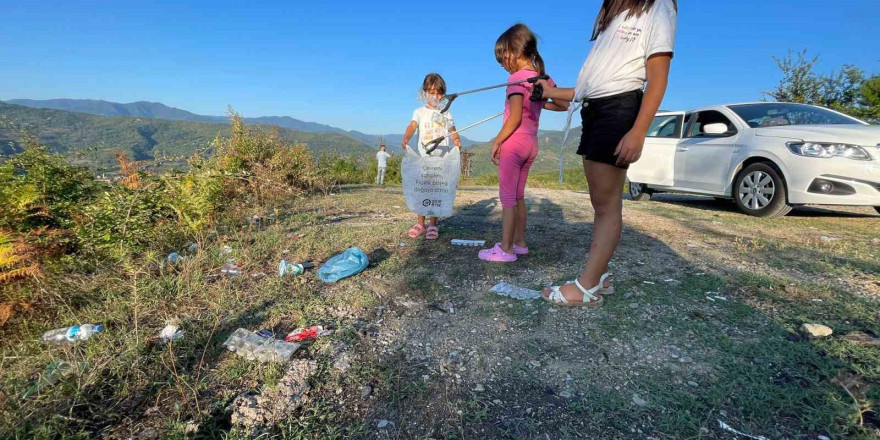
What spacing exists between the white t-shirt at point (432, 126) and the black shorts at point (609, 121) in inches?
69.5

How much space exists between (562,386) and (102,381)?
1.77 metres

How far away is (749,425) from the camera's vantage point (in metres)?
1.30

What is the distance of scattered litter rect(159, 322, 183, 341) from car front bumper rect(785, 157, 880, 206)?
6.12 m

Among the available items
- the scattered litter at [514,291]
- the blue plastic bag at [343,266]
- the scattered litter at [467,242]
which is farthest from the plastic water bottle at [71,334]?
the scattered litter at [467,242]

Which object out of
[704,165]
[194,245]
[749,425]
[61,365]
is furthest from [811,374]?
[704,165]

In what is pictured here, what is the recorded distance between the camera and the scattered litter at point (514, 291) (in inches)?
93.8

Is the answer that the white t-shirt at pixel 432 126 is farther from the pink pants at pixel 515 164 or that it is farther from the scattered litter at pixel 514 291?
the scattered litter at pixel 514 291

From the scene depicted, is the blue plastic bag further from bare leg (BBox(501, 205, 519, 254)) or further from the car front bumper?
the car front bumper

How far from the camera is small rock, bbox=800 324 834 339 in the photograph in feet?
5.87

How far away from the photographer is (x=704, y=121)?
5.92m

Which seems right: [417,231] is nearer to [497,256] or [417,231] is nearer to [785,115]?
[497,256]

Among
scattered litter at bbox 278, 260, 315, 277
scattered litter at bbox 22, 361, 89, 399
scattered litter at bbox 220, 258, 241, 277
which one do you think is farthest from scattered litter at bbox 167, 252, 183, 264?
scattered litter at bbox 22, 361, 89, 399

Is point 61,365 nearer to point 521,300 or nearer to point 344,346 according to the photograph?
point 344,346

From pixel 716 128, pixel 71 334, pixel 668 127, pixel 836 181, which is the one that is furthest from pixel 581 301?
pixel 668 127
